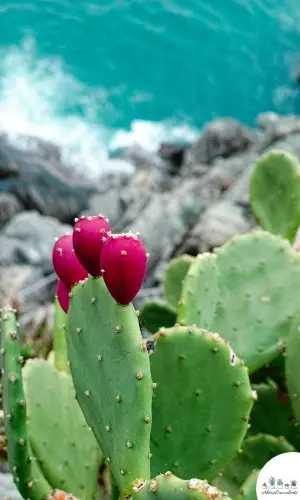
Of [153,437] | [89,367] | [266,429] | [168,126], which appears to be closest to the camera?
[89,367]

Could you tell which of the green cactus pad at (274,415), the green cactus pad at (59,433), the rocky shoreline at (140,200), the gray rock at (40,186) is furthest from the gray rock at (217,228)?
the gray rock at (40,186)

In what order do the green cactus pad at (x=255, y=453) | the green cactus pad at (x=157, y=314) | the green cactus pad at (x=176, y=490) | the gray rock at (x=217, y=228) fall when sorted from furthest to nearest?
the gray rock at (x=217, y=228), the green cactus pad at (x=157, y=314), the green cactus pad at (x=255, y=453), the green cactus pad at (x=176, y=490)

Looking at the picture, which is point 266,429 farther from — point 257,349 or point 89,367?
point 89,367

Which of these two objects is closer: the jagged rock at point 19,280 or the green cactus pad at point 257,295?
the green cactus pad at point 257,295

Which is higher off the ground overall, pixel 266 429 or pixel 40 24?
pixel 266 429

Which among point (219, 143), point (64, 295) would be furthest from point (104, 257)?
point (219, 143)

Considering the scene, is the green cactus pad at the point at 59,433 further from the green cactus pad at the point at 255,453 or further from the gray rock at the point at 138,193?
the gray rock at the point at 138,193

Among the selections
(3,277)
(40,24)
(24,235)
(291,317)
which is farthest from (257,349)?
(40,24)
